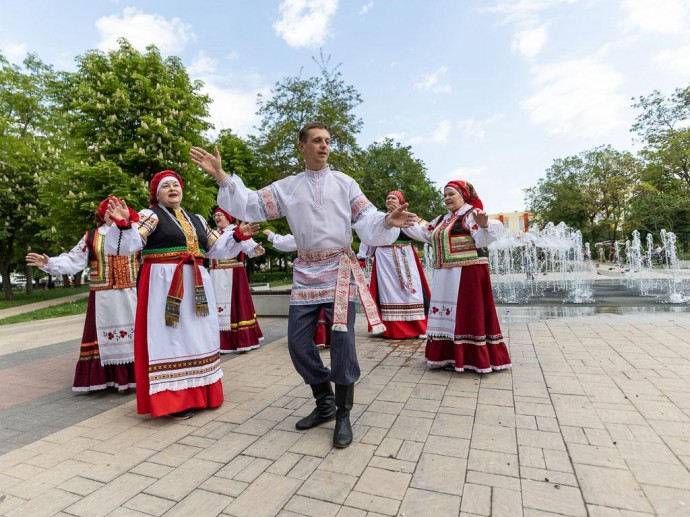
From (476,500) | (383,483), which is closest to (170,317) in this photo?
(383,483)

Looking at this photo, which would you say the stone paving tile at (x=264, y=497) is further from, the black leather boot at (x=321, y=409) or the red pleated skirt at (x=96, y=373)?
the red pleated skirt at (x=96, y=373)

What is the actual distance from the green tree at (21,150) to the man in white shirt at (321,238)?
18438 millimetres

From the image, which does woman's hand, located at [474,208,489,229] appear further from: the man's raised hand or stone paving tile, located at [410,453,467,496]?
the man's raised hand

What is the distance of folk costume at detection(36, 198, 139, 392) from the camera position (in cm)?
423

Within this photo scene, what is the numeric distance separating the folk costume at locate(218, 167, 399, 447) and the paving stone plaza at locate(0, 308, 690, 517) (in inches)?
19.6

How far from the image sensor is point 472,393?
11.9 feet

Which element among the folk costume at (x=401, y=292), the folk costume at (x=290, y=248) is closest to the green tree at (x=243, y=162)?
the folk costume at (x=401, y=292)

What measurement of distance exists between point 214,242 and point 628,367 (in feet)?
14.2

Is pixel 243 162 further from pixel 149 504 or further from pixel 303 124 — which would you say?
pixel 149 504

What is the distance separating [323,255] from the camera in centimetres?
295

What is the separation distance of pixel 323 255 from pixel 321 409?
3.93 feet

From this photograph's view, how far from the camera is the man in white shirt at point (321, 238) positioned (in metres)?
2.84

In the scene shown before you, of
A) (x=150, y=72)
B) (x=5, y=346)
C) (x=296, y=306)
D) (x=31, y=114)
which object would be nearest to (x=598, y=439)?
(x=296, y=306)

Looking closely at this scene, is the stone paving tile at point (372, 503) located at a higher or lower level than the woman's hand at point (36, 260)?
lower
